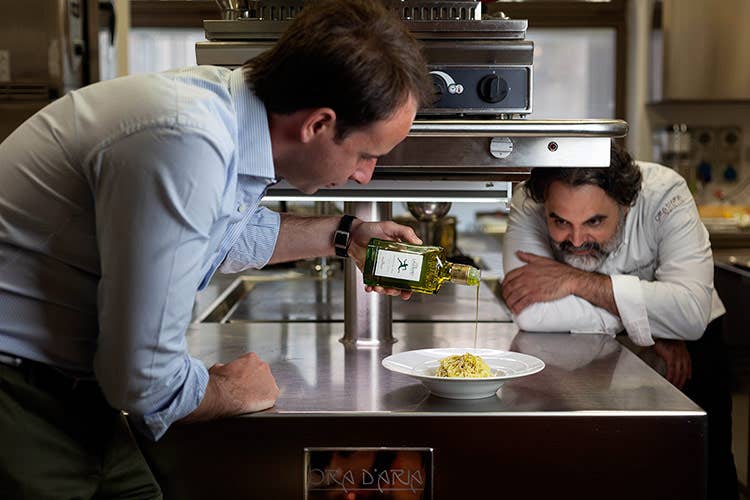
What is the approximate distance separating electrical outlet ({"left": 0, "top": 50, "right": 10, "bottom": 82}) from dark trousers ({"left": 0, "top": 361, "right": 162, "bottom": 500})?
2.63 metres

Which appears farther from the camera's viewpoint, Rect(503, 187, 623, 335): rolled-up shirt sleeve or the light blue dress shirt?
Rect(503, 187, 623, 335): rolled-up shirt sleeve

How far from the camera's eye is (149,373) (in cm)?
124

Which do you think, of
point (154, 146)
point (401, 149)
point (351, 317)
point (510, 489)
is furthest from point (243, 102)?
point (351, 317)

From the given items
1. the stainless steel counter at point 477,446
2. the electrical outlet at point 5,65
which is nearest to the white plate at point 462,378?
the stainless steel counter at point 477,446

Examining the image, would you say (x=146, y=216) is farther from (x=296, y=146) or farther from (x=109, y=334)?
(x=296, y=146)

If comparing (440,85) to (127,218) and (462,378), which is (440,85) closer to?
(462,378)

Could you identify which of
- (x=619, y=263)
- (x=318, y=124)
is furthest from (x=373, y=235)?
(x=619, y=263)

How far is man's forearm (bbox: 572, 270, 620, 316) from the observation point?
7.68ft

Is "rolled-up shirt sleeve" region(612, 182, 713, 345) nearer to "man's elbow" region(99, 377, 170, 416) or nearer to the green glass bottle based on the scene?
the green glass bottle

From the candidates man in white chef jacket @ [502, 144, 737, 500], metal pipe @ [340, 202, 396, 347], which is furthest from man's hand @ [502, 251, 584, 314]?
metal pipe @ [340, 202, 396, 347]

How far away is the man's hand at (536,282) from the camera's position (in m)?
2.36

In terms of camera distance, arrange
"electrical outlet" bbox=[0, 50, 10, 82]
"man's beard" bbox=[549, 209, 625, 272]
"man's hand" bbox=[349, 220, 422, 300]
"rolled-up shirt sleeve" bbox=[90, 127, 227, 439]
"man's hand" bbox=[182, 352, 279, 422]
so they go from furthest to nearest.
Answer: "electrical outlet" bbox=[0, 50, 10, 82], "man's beard" bbox=[549, 209, 625, 272], "man's hand" bbox=[349, 220, 422, 300], "man's hand" bbox=[182, 352, 279, 422], "rolled-up shirt sleeve" bbox=[90, 127, 227, 439]

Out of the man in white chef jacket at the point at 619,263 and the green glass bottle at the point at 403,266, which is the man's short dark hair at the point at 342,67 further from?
the man in white chef jacket at the point at 619,263

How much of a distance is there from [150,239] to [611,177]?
1.48 meters
